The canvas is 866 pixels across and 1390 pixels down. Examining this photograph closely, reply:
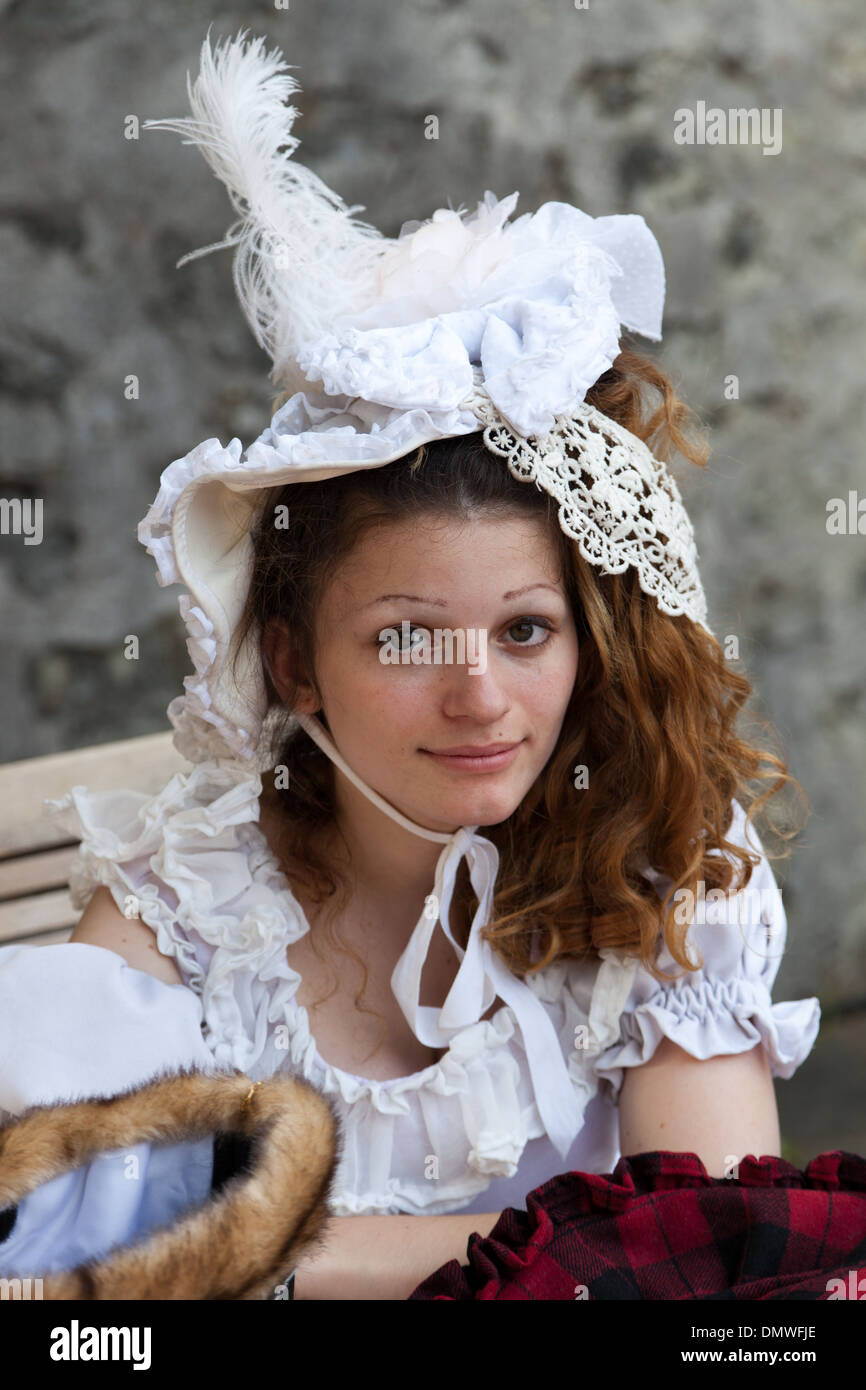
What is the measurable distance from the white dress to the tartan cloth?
23 cm

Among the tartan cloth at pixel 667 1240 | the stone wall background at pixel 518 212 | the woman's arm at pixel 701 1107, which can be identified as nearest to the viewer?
the tartan cloth at pixel 667 1240

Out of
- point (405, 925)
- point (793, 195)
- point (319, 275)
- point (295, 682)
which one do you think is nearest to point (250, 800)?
point (295, 682)

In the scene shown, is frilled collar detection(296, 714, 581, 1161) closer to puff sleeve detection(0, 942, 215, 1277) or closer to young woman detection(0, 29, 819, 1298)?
young woman detection(0, 29, 819, 1298)

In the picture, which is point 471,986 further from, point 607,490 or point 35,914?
point 35,914

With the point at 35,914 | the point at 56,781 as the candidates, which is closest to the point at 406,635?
the point at 56,781

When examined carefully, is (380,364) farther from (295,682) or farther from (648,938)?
(648,938)

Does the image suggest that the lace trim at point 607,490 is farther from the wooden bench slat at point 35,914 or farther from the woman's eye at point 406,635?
the wooden bench slat at point 35,914

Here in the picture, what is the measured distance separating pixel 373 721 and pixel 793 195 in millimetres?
1890

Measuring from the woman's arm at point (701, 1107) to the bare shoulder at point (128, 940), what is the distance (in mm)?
531

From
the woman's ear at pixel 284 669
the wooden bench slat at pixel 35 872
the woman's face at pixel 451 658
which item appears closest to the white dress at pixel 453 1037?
the woman's ear at pixel 284 669

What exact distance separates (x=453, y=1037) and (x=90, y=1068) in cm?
43

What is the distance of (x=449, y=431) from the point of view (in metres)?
1.27

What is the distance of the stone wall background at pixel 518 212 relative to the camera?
2.31 m
